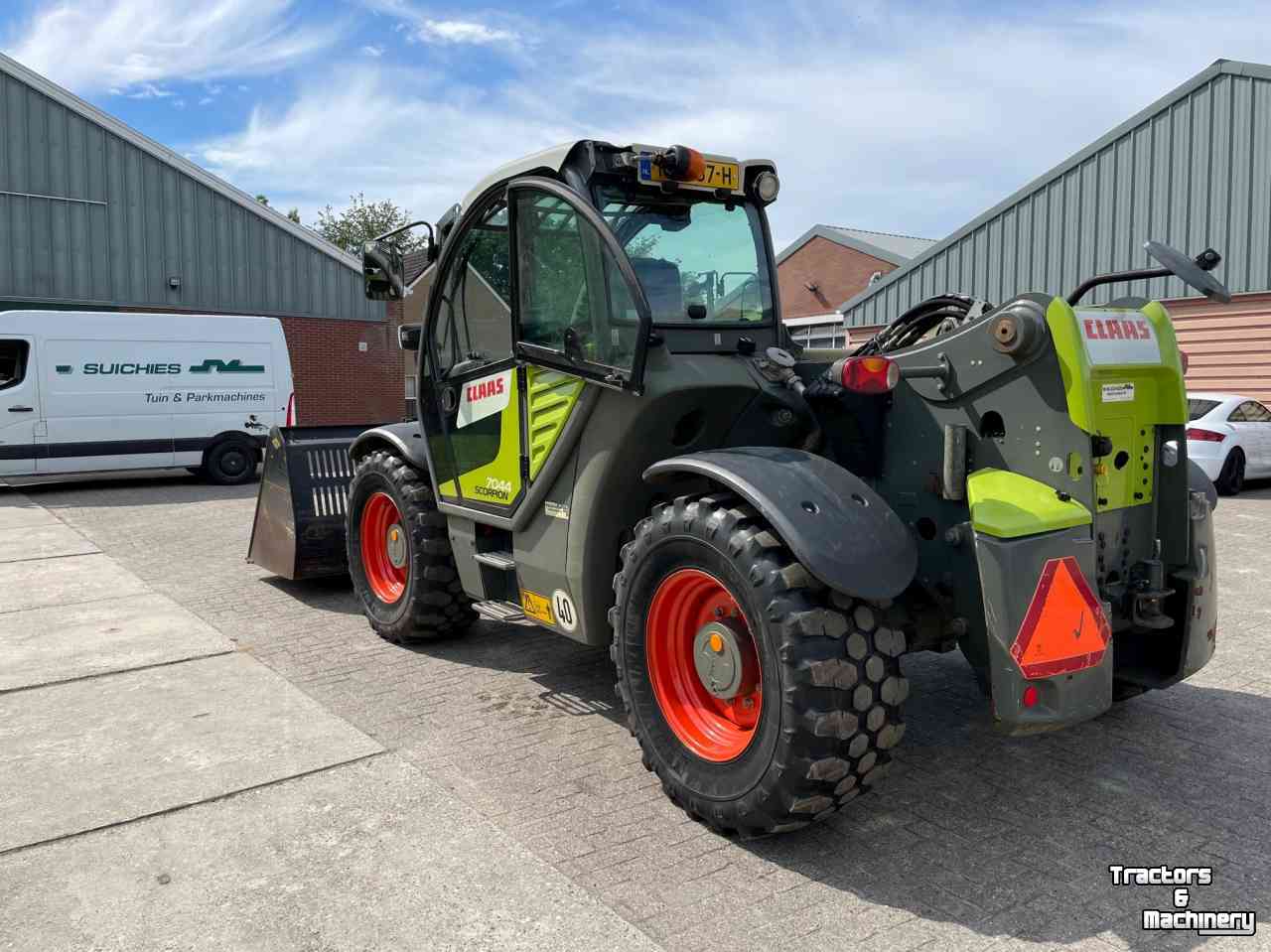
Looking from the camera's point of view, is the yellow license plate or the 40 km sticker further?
the 40 km sticker

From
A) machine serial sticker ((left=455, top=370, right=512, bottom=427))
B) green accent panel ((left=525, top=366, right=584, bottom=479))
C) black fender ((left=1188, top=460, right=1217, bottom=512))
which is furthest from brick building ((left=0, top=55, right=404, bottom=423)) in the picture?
black fender ((left=1188, top=460, right=1217, bottom=512))

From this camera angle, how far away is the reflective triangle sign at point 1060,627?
309 centimetres

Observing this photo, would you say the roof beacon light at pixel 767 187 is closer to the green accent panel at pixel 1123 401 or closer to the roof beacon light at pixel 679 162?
the roof beacon light at pixel 679 162

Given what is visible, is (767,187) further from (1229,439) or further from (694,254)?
(1229,439)

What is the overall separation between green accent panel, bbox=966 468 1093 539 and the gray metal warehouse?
46.5 ft

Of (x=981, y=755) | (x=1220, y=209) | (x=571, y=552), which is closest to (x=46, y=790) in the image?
(x=571, y=552)

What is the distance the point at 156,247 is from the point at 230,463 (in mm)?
8025

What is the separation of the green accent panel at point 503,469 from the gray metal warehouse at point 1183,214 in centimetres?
1391

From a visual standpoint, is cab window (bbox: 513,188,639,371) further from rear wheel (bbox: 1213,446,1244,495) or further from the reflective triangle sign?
rear wheel (bbox: 1213,446,1244,495)

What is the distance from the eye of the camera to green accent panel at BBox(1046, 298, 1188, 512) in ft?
10.9

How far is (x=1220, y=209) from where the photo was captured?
15.5 meters

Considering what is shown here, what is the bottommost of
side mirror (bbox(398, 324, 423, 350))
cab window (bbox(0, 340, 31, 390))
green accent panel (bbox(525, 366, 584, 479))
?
green accent panel (bbox(525, 366, 584, 479))

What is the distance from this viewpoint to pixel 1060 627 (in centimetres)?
312

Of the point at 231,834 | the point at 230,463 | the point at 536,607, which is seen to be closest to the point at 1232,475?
the point at 536,607
